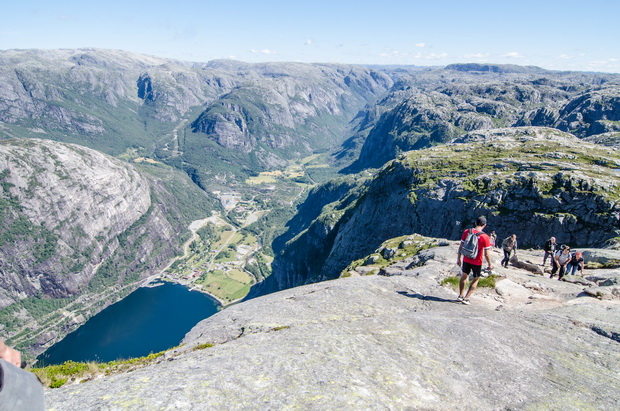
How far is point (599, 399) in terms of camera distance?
43.7ft

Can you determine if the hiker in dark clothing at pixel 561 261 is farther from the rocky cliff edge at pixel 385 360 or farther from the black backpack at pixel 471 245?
the black backpack at pixel 471 245

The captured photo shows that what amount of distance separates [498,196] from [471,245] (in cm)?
8255

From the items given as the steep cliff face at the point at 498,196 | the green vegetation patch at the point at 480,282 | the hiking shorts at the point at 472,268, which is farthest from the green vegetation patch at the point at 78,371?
the steep cliff face at the point at 498,196

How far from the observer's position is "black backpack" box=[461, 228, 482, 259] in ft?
75.6

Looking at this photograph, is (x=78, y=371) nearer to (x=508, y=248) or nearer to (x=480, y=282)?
(x=480, y=282)

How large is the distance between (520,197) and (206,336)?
95.5m

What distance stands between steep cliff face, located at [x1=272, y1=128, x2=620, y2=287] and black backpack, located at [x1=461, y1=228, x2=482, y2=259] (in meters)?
55.3

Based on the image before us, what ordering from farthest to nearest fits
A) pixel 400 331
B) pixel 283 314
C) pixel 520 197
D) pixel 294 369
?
pixel 520 197 → pixel 283 314 → pixel 400 331 → pixel 294 369

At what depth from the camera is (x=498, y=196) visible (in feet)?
310

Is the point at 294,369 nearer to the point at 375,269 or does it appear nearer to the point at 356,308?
the point at 356,308

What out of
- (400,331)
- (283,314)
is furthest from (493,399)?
(283,314)

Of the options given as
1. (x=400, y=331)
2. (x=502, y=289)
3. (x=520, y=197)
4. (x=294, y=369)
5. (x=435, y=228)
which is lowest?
(x=435, y=228)

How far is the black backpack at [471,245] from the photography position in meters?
23.0

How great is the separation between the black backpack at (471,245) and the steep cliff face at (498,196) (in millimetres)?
55347
